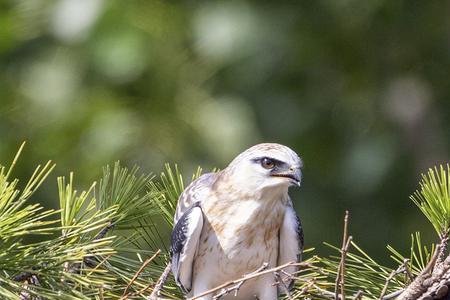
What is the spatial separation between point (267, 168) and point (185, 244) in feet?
1.47

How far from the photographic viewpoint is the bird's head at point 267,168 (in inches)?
193

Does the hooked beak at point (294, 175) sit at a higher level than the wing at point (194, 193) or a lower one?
higher

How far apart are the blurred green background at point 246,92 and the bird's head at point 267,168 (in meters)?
4.13

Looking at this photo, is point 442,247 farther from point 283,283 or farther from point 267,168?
point 267,168

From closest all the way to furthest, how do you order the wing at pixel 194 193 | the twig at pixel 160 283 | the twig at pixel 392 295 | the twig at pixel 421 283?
the twig at pixel 421 283
the twig at pixel 392 295
the twig at pixel 160 283
the wing at pixel 194 193

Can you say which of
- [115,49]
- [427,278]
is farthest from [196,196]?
[115,49]

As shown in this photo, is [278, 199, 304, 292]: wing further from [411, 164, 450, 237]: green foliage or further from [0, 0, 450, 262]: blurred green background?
[0, 0, 450, 262]: blurred green background

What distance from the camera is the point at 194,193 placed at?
508 centimetres

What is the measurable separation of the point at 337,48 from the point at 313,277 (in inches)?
273

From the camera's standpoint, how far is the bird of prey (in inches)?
193

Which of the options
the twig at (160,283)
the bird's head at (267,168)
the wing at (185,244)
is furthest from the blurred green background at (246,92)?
the twig at (160,283)

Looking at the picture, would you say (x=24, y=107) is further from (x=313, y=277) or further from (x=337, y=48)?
(x=313, y=277)

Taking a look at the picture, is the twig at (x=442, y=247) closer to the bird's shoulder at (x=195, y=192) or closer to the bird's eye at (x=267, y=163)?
the bird's eye at (x=267, y=163)

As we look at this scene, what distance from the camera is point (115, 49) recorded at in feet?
30.0
